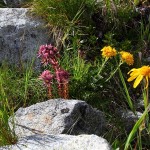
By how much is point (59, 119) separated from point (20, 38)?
5.04 feet

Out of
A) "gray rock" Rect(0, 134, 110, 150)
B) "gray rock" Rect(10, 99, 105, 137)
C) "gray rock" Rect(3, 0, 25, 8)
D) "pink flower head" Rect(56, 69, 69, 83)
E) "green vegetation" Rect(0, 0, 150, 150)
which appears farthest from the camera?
"gray rock" Rect(3, 0, 25, 8)

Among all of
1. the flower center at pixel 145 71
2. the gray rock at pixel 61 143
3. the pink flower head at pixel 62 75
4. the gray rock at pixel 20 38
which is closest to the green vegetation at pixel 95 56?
the gray rock at pixel 20 38

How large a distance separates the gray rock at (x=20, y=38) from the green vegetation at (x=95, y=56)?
12cm

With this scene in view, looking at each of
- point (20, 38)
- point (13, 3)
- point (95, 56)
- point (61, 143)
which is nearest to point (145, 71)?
point (61, 143)

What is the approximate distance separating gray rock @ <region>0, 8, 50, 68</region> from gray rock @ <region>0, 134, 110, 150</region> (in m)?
1.82

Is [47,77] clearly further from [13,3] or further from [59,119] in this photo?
[13,3]

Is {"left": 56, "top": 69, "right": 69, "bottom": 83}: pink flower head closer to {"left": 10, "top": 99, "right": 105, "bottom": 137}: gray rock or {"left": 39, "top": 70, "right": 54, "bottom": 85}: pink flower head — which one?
{"left": 39, "top": 70, "right": 54, "bottom": 85}: pink flower head

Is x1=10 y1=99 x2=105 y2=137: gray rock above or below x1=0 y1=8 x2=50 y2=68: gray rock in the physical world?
below

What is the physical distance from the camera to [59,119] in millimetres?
3459

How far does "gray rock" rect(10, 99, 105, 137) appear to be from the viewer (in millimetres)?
3441

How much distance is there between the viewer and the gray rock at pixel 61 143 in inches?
111

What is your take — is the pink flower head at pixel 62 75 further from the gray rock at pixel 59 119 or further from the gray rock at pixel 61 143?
the gray rock at pixel 61 143

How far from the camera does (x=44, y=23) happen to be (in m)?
4.88

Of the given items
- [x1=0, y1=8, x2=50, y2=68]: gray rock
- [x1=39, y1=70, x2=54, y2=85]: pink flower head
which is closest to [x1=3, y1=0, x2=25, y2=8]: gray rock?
[x1=0, y1=8, x2=50, y2=68]: gray rock
